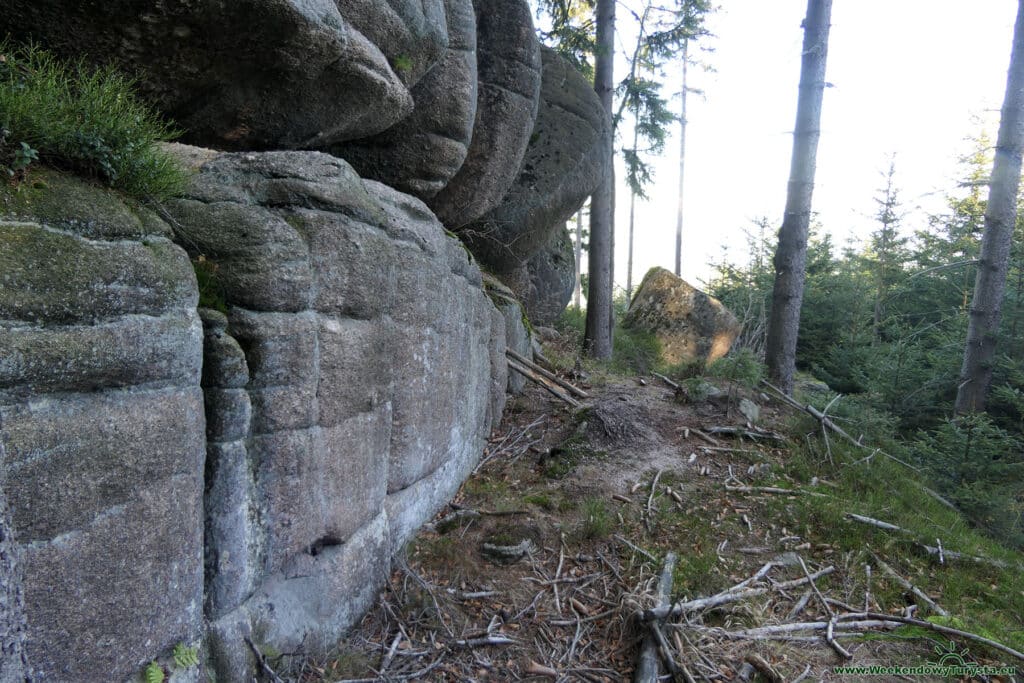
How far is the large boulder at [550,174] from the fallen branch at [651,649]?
6840 mm

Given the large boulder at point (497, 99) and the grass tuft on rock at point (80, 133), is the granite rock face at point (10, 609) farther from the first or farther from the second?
the large boulder at point (497, 99)

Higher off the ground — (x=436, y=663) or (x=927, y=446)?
(x=927, y=446)

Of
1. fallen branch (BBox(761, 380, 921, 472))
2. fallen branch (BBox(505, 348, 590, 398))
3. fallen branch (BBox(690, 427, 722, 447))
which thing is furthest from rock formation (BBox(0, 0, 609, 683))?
fallen branch (BBox(761, 380, 921, 472))

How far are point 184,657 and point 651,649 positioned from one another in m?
2.61

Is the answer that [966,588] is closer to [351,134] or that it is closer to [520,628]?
[520,628]

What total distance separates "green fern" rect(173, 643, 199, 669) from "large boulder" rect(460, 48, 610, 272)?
7.93 metres

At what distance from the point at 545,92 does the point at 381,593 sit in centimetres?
925

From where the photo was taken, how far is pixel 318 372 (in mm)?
3400

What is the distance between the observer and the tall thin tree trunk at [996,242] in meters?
9.54

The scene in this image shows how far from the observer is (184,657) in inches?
105

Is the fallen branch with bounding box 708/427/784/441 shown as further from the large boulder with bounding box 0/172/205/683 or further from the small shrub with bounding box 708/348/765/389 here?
the large boulder with bounding box 0/172/205/683

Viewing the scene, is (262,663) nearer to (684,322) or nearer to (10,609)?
(10,609)

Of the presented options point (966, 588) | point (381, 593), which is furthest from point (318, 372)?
point (966, 588)

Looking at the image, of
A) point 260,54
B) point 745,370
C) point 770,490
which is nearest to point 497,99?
point 260,54
